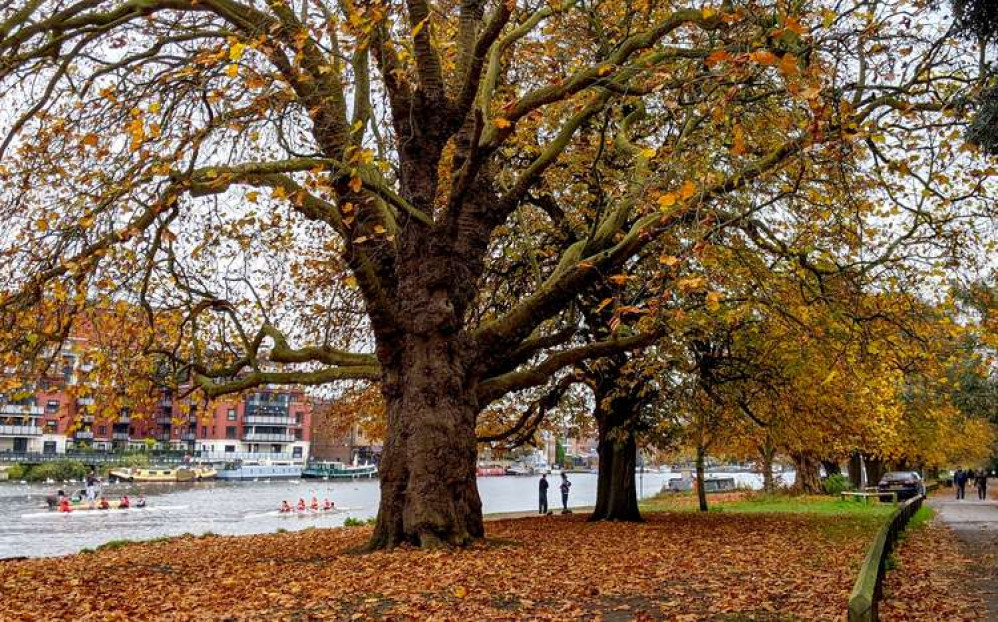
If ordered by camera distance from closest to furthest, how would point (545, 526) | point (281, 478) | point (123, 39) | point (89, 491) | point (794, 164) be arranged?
point (794, 164)
point (123, 39)
point (545, 526)
point (89, 491)
point (281, 478)

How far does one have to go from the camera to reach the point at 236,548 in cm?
1541

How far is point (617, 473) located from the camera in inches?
870

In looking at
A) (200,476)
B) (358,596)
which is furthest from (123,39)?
(200,476)

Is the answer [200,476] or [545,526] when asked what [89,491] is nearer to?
[200,476]

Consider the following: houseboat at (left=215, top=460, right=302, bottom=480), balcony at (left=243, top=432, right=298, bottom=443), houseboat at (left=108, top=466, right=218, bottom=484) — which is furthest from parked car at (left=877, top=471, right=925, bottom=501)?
balcony at (left=243, top=432, right=298, bottom=443)

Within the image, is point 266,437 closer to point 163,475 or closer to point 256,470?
point 256,470

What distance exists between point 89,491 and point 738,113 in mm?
55115

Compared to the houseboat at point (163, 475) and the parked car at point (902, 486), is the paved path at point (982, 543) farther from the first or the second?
the houseboat at point (163, 475)

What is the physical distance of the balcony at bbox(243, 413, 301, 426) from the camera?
357 ft

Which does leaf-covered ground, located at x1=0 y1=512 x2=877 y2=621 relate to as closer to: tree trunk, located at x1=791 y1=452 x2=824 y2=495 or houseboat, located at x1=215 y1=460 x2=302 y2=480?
tree trunk, located at x1=791 y1=452 x2=824 y2=495

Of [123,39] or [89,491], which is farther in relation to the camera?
[89,491]

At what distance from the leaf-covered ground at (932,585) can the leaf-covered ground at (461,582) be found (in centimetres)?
55

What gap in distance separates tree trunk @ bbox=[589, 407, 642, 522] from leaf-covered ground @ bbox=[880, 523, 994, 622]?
6.98 m

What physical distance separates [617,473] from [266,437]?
9665cm
